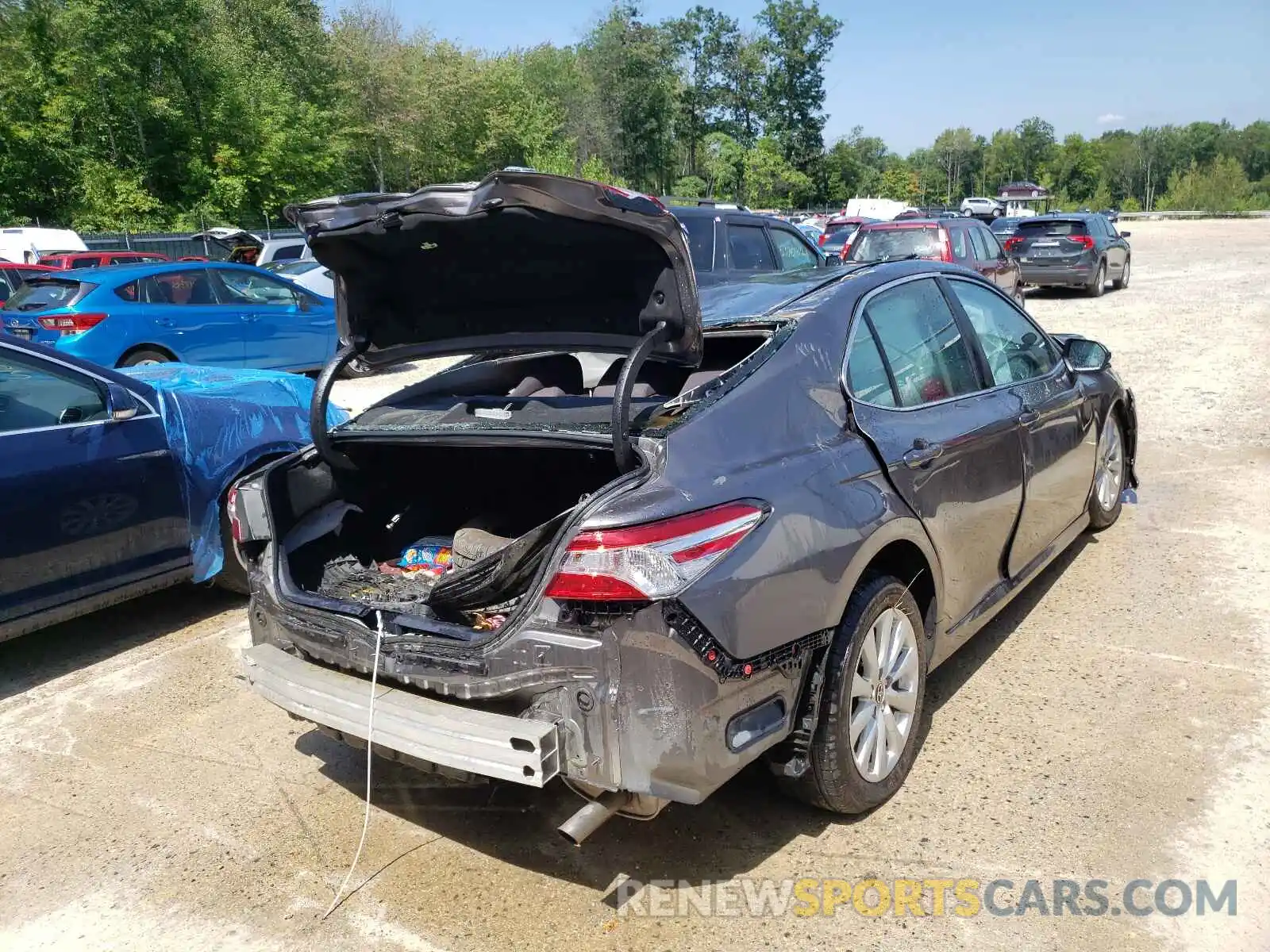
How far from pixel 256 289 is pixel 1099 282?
15.1 meters

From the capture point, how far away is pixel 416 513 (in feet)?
13.5

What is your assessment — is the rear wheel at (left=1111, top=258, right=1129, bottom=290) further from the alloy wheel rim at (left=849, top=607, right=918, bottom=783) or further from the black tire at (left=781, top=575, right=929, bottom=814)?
the black tire at (left=781, top=575, right=929, bottom=814)

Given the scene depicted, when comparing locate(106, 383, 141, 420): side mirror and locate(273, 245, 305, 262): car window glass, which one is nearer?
locate(106, 383, 141, 420): side mirror

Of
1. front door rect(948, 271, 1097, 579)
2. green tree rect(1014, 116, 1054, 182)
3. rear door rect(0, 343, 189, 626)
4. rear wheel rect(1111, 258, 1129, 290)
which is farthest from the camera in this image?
green tree rect(1014, 116, 1054, 182)

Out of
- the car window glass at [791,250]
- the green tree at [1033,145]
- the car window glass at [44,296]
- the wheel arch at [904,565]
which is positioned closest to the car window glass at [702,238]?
the car window glass at [791,250]

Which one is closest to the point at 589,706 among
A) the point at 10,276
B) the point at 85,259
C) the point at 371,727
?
the point at 371,727

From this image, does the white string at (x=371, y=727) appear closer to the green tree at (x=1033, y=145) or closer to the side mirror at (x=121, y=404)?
the side mirror at (x=121, y=404)

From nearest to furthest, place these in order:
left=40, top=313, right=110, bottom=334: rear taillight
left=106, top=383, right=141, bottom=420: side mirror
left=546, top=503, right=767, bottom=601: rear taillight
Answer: left=546, top=503, right=767, bottom=601: rear taillight, left=106, top=383, right=141, bottom=420: side mirror, left=40, top=313, right=110, bottom=334: rear taillight

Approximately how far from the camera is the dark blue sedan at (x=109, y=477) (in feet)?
14.3

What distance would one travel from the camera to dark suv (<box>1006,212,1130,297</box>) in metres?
18.5

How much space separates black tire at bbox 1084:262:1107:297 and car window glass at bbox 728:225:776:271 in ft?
36.9

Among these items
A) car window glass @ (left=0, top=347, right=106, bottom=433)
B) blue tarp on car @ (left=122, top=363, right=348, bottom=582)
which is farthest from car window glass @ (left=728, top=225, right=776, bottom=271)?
car window glass @ (left=0, top=347, right=106, bottom=433)

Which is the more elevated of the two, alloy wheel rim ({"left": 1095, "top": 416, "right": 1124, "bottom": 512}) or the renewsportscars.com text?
alloy wheel rim ({"left": 1095, "top": 416, "right": 1124, "bottom": 512})

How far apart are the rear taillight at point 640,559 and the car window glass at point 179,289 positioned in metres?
9.93
